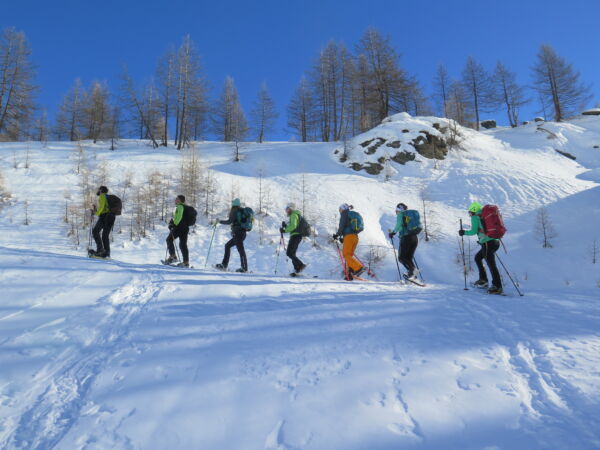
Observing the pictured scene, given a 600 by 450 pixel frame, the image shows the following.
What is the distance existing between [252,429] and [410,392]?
1.11 meters

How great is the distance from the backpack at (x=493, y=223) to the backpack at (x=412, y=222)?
131 centimetres

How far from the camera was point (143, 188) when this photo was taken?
1447 cm

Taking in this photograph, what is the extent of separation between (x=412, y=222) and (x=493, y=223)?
1.59 metres

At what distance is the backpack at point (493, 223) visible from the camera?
5.83 meters

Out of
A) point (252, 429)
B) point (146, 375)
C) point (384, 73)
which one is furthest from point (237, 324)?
point (384, 73)

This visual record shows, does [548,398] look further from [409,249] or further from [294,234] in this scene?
[294,234]

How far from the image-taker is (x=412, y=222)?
6547 mm

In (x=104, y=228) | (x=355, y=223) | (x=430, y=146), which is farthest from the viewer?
(x=430, y=146)

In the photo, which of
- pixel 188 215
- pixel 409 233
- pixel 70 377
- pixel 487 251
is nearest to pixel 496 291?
pixel 487 251

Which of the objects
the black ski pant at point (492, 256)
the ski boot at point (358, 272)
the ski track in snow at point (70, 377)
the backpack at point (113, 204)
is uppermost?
the backpack at point (113, 204)

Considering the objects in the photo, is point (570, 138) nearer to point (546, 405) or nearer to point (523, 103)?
point (523, 103)

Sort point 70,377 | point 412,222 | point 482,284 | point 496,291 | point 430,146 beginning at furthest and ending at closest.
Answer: point 430,146
point 412,222
point 482,284
point 496,291
point 70,377

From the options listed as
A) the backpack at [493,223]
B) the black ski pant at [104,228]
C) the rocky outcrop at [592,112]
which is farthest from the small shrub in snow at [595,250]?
the rocky outcrop at [592,112]

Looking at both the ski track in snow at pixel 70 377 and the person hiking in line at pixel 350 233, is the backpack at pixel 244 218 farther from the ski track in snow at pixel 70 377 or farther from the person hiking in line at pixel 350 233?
the ski track in snow at pixel 70 377
